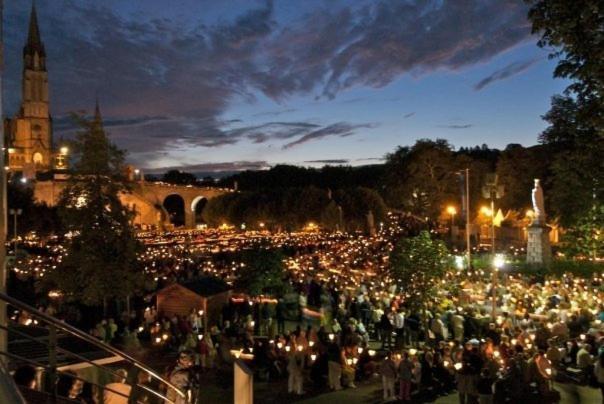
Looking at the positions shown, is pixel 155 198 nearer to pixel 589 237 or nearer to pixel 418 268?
pixel 589 237

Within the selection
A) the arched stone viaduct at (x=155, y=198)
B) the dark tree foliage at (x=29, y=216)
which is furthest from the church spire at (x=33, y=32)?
the dark tree foliage at (x=29, y=216)

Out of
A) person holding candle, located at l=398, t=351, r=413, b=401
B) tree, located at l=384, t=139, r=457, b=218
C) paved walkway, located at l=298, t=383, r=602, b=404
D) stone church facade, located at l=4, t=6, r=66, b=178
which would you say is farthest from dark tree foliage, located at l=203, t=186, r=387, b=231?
stone church facade, located at l=4, t=6, r=66, b=178

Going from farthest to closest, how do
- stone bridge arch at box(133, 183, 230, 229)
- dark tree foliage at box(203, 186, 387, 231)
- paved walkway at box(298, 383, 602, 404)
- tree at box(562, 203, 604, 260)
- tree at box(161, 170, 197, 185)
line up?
tree at box(161, 170, 197, 185), stone bridge arch at box(133, 183, 230, 229), dark tree foliage at box(203, 186, 387, 231), tree at box(562, 203, 604, 260), paved walkway at box(298, 383, 602, 404)

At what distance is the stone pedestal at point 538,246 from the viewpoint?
2709 centimetres

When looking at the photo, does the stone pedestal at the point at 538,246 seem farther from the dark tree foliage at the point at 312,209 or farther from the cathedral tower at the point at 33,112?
the cathedral tower at the point at 33,112

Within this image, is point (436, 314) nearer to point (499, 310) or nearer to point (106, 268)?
point (499, 310)

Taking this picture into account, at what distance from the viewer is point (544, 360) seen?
1096 cm

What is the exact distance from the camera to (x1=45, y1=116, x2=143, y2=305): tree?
59.6ft

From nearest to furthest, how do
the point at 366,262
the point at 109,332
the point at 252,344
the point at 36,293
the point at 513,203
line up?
the point at 252,344, the point at 109,332, the point at 36,293, the point at 366,262, the point at 513,203

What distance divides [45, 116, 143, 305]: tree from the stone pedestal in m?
18.0

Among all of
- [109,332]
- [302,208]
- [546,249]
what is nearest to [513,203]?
[546,249]

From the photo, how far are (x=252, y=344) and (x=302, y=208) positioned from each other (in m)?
47.8

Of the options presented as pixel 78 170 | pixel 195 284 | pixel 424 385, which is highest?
pixel 78 170

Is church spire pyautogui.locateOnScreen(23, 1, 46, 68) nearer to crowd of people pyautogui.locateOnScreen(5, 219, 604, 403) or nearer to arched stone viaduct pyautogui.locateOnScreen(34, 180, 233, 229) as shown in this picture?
arched stone viaduct pyautogui.locateOnScreen(34, 180, 233, 229)
